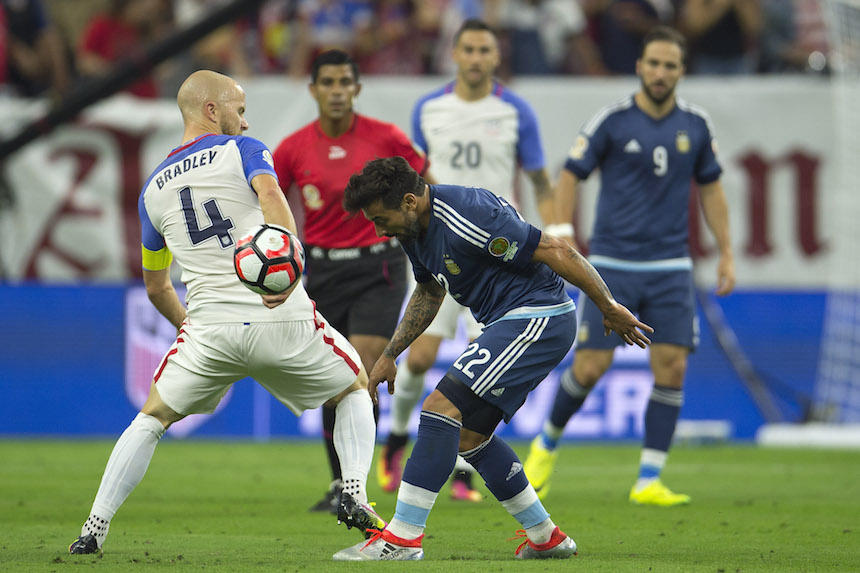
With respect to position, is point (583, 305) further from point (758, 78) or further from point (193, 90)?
point (758, 78)

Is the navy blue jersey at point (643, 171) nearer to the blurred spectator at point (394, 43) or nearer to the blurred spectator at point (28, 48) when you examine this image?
the blurred spectator at point (394, 43)

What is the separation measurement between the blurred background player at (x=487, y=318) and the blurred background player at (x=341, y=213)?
83.7 inches

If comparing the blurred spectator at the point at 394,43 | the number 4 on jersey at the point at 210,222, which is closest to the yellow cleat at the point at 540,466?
the number 4 on jersey at the point at 210,222

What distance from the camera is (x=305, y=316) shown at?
5.91 m

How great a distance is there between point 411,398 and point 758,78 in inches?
309

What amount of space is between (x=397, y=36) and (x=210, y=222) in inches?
386

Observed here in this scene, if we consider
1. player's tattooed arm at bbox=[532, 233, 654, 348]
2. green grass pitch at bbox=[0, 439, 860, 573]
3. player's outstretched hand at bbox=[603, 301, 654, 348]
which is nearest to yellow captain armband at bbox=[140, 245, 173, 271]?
green grass pitch at bbox=[0, 439, 860, 573]

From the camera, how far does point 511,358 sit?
18.6 ft

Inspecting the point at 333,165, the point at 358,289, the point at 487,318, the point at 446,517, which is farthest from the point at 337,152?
the point at 487,318

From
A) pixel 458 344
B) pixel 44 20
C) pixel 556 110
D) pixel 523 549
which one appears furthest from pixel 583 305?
pixel 44 20

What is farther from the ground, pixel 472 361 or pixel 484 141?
pixel 484 141

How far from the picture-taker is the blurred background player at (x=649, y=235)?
27.9 feet

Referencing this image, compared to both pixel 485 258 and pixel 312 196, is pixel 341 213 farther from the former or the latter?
pixel 485 258

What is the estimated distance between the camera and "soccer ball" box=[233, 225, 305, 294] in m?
5.28
